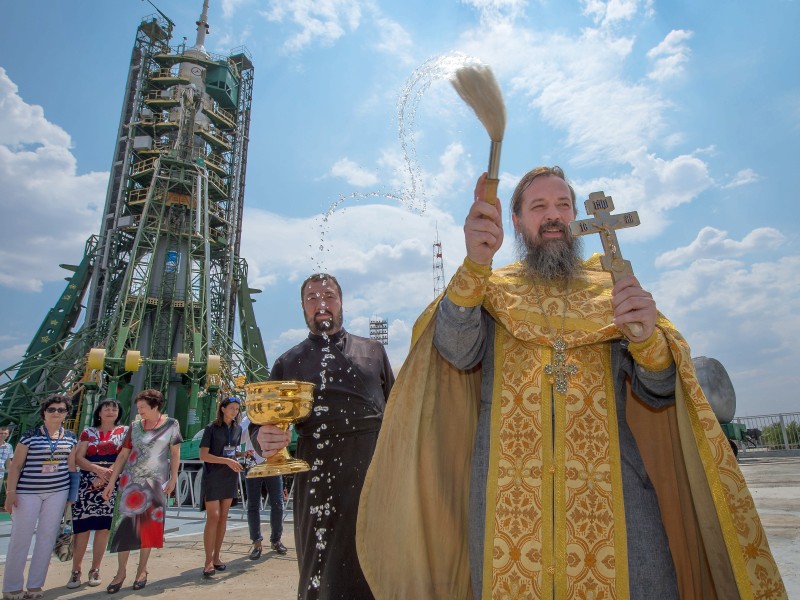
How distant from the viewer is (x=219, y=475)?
611cm

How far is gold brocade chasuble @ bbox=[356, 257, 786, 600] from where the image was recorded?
1846 millimetres

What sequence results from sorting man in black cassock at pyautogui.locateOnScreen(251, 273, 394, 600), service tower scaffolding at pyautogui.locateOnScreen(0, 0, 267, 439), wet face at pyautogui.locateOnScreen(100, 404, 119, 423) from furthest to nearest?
service tower scaffolding at pyautogui.locateOnScreen(0, 0, 267, 439), wet face at pyautogui.locateOnScreen(100, 404, 119, 423), man in black cassock at pyautogui.locateOnScreen(251, 273, 394, 600)

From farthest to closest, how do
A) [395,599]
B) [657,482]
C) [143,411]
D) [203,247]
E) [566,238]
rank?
[203,247] < [143,411] < [566,238] < [657,482] < [395,599]

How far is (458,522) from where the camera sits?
2191mm

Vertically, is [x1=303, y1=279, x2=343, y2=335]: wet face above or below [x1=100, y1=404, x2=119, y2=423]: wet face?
above

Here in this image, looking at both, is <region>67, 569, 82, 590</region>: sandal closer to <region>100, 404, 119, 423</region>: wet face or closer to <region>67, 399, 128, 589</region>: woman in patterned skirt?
<region>67, 399, 128, 589</region>: woman in patterned skirt

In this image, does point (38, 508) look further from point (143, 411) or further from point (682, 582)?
point (682, 582)

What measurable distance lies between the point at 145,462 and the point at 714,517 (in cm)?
542

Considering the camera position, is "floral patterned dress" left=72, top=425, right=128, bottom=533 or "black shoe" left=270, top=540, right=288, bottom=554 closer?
"floral patterned dress" left=72, top=425, right=128, bottom=533

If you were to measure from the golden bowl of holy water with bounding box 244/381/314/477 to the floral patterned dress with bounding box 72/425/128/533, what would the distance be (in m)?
4.11

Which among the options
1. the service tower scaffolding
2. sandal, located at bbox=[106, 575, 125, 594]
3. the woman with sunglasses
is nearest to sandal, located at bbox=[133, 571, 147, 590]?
sandal, located at bbox=[106, 575, 125, 594]

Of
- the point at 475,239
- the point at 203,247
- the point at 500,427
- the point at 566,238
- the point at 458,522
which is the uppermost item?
the point at 203,247

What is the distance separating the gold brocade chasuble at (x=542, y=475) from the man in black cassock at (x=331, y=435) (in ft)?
2.82

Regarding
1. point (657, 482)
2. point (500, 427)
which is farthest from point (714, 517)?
point (500, 427)
